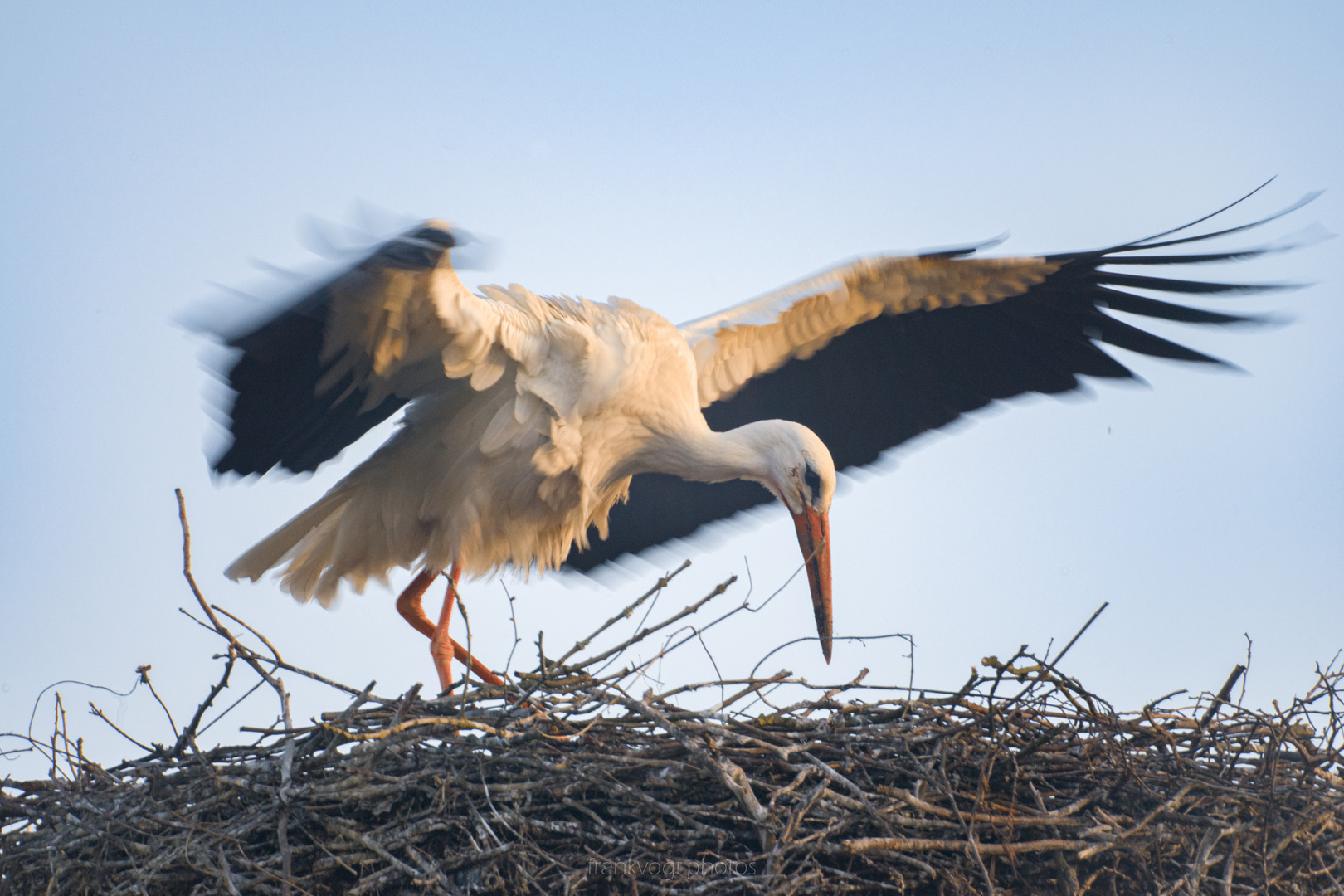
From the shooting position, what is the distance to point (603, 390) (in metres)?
3.35

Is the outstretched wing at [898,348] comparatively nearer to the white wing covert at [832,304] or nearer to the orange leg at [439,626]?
the white wing covert at [832,304]

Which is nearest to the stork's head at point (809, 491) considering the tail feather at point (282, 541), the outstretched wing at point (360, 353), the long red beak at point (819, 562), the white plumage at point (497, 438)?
the long red beak at point (819, 562)

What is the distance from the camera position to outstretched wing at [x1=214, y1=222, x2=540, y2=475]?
110 inches

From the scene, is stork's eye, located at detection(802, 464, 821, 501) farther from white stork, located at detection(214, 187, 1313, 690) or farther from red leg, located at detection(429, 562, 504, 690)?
red leg, located at detection(429, 562, 504, 690)

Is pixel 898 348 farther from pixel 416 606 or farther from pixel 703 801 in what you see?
pixel 703 801

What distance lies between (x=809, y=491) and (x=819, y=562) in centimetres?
22

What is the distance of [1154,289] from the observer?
3.80m

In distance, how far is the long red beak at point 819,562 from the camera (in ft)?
11.5

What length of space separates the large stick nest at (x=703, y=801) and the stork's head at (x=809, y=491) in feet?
3.32

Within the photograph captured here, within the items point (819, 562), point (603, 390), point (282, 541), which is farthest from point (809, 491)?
point (282, 541)

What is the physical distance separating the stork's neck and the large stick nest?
1228 mm

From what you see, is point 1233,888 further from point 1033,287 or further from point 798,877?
point 1033,287

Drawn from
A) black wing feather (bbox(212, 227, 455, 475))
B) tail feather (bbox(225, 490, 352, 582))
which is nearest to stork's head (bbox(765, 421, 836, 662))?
black wing feather (bbox(212, 227, 455, 475))

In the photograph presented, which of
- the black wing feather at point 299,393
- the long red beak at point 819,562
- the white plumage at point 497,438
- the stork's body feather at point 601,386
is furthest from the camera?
the long red beak at point 819,562
